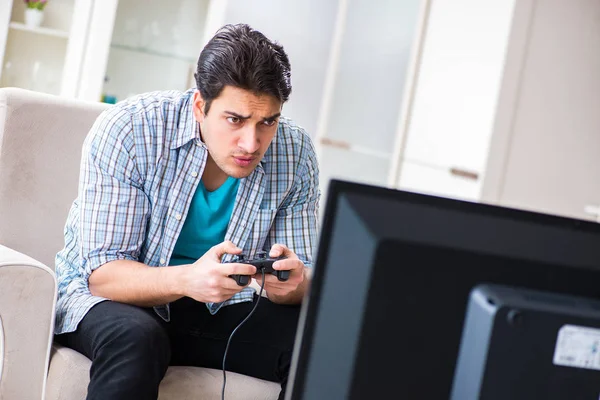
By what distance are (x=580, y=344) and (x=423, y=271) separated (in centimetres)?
15

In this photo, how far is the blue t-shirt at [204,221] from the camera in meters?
1.77

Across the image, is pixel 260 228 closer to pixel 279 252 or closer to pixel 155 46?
pixel 279 252

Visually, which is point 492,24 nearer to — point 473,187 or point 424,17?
point 424,17

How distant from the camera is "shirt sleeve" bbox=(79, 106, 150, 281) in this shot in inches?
64.1

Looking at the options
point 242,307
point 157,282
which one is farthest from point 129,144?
point 242,307

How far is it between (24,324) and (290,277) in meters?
0.49

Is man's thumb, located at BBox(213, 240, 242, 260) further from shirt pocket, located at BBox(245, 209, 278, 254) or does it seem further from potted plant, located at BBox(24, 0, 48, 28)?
potted plant, located at BBox(24, 0, 48, 28)

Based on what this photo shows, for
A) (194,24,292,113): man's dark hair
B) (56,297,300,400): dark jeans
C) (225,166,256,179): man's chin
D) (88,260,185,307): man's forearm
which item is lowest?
(56,297,300,400): dark jeans

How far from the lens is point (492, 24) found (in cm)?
304

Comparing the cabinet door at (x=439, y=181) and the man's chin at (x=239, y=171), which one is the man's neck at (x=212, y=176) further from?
the cabinet door at (x=439, y=181)

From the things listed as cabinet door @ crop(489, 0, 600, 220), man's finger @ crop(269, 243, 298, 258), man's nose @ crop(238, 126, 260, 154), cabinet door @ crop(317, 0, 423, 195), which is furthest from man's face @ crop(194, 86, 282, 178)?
cabinet door @ crop(317, 0, 423, 195)

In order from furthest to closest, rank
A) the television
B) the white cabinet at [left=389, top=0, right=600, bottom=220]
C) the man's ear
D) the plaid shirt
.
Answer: the white cabinet at [left=389, top=0, right=600, bottom=220], the man's ear, the plaid shirt, the television

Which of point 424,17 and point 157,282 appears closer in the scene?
point 157,282

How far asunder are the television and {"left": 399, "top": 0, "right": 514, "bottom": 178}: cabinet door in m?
2.29
